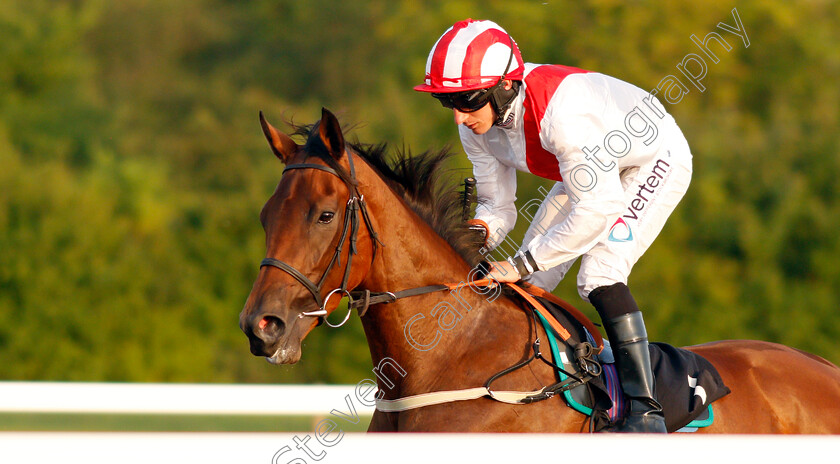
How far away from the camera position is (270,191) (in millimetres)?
11602

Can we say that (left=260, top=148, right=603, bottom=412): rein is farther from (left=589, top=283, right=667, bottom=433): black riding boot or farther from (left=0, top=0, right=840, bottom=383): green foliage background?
(left=0, top=0, right=840, bottom=383): green foliage background

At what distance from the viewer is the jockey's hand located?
312 centimetres

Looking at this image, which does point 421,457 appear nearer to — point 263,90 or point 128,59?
point 263,90

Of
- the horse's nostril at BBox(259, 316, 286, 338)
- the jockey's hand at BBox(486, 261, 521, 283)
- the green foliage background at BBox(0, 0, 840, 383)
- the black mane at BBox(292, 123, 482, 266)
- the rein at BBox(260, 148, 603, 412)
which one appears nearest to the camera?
the horse's nostril at BBox(259, 316, 286, 338)

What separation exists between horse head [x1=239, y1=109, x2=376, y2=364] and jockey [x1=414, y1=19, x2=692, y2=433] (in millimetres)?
488

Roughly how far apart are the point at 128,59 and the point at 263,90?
16.3 ft

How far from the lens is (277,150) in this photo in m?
3.10

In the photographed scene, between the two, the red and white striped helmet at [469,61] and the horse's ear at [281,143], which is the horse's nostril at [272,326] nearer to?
the horse's ear at [281,143]

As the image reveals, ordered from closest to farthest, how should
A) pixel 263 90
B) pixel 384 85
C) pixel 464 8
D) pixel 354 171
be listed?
pixel 354 171 → pixel 384 85 → pixel 464 8 → pixel 263 90

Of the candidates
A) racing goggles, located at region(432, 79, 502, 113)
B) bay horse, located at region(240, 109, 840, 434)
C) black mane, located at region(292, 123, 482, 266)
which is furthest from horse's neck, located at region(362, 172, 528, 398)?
racing goggles, located at region(432, 79, 502, 113)

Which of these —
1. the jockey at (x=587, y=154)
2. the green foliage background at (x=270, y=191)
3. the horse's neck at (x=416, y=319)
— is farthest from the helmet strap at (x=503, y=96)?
the horse's neck at (x=416, y=319)

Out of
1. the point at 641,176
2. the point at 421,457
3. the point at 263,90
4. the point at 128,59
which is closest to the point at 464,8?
the point at 263,90

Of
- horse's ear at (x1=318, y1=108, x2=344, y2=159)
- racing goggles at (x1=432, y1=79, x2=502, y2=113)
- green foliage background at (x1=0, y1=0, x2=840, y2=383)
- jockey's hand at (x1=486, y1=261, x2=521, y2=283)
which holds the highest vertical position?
racing goggles at (x1=432, y1=79, x2=502, y2=113)

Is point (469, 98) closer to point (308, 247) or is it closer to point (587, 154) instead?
point (587, 154)
